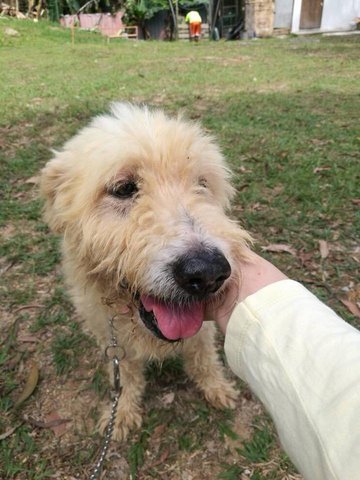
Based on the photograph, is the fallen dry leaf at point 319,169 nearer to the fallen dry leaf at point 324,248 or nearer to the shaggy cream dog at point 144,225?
the fallen dry leaf at point 324,248

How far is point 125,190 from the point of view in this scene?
77.0 inches

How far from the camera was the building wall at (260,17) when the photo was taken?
825 inches

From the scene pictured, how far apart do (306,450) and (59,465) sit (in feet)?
5.74

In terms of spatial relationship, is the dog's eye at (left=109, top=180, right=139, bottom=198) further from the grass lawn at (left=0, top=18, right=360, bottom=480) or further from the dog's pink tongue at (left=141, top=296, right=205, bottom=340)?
the grass lawn at (left=0, top=18, right=360, bottom=480)

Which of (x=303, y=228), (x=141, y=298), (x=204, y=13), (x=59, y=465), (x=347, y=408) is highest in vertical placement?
(x=204, y=13)

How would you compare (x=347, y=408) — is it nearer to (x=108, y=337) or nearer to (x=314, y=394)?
(x=314, y=394)

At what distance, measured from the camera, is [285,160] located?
5281 mm

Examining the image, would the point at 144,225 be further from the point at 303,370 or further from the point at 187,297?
the point at 303,370

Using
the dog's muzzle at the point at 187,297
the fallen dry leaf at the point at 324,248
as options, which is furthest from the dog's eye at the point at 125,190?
the fallen dry leaf at the point at 324,248

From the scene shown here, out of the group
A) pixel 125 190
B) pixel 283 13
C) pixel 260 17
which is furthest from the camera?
pixel 283 13

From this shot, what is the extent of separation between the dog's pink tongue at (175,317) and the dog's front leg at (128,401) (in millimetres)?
914

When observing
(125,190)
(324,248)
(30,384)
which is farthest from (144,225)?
(324,248)

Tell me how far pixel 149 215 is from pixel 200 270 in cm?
41

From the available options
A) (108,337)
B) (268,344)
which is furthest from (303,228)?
(268,344)
